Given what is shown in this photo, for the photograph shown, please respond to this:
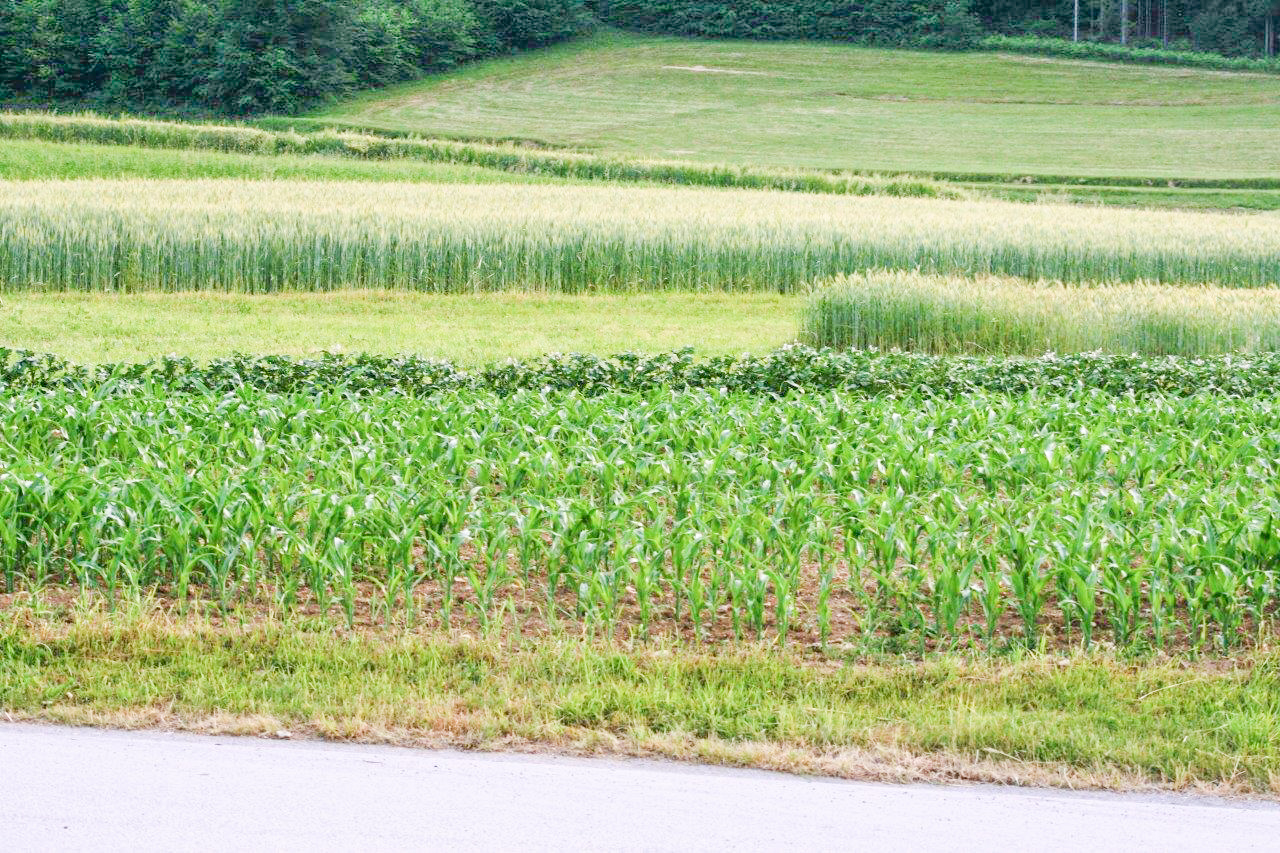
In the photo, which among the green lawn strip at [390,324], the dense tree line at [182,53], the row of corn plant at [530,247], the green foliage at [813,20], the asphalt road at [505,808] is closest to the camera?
the asphalt road at [505,808]

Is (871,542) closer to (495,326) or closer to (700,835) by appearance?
(700,835)

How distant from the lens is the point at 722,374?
1378 centimetres

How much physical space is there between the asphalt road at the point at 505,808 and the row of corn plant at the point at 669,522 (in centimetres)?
144

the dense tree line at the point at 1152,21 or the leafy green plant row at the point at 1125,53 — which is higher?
the dense tree line at the point at 1152,21

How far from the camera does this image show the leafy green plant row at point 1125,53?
230 feet

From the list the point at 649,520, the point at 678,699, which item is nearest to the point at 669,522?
the point at 649,520

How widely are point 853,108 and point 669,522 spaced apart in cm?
5823

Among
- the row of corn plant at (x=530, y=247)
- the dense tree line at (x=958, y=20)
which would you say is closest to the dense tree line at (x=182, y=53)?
the dense tree line at (x=958, y=20)

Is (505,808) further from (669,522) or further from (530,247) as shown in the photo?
(530,247)

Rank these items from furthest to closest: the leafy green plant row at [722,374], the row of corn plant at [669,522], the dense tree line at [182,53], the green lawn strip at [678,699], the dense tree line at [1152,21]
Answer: the dense tree line at [1152,21] < the dense tree line at [182,53] < the leafy green plant row at [722,374] < the row of corn plant at [669,522] < the green lawn strip at [678,699]

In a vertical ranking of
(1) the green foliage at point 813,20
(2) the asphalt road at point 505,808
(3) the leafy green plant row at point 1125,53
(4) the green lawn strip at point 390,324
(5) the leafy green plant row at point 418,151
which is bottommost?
(2) the asphalt road at point 505,808

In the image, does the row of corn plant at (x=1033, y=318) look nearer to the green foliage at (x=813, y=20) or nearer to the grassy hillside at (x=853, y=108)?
the grassy hillside at (x=853, y=108)

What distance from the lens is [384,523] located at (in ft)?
23.1

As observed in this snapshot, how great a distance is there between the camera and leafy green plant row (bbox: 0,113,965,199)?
43125 mm
